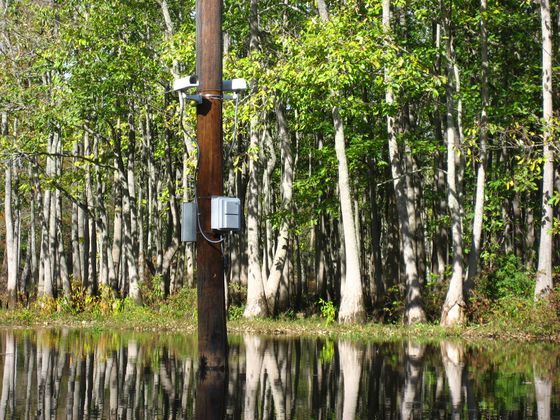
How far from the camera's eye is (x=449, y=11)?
30203 mm

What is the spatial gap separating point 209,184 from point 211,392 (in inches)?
106

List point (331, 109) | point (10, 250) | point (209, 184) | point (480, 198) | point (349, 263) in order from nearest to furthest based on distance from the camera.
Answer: point (209, 184) → point (349, 263) → point (480, 198) → point (331, 109) → point (10, 250)

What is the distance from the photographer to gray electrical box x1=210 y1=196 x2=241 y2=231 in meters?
11.7

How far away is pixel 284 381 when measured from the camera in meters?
15.5

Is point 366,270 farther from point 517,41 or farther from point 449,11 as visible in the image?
point 449,11

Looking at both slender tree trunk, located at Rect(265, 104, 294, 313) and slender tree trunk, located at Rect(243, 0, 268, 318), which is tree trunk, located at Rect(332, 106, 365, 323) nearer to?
slender tree trunk, located at Rect(243, 0, 268, 318)

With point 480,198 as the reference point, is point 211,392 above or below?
below

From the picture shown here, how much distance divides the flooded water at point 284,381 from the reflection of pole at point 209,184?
0.50 m

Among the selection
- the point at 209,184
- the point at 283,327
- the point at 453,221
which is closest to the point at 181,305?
the point at 283,327

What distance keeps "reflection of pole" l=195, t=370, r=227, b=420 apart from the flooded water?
0.05 ft

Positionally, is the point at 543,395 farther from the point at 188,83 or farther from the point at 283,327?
the point at 283,327

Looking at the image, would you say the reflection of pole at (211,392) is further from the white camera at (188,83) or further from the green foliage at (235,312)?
the green foliage at (235,312)

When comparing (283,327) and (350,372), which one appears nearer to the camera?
(350,372)

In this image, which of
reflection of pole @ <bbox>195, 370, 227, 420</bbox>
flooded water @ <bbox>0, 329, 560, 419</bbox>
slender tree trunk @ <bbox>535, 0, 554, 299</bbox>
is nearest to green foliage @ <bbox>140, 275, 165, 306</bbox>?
flooded water @ <bbox>0, 329, 560, 419</bbox>
